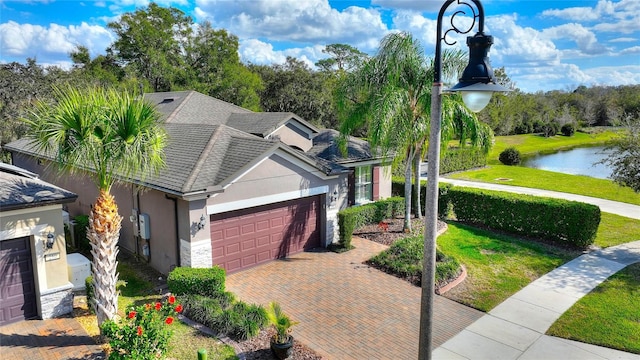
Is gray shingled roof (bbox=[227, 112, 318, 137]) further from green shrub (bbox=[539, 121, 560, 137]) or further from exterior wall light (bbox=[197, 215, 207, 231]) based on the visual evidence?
green shrub (bbox=[539, 121, 560, 137])

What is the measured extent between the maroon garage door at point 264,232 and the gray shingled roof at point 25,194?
12.9 feet

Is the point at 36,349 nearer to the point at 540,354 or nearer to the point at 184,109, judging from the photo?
the point at 540,354

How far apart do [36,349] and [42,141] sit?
418 centimetres

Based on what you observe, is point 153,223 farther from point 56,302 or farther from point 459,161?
point 459,161

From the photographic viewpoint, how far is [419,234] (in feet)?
51.5

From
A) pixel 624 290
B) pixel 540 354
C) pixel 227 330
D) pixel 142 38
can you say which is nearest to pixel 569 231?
pixel 624 290

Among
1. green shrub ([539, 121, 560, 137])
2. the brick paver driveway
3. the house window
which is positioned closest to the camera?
the brick paver driveway

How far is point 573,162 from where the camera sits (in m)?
42.8

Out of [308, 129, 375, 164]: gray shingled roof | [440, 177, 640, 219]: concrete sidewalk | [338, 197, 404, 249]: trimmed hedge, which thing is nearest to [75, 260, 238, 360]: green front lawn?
[338, 197, 404, 249]: trimmed hedge

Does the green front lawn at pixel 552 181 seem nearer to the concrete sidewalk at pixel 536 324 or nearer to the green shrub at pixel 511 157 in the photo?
the green shrub at pixel 511 157

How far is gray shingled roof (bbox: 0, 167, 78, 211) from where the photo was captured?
8.68 metres

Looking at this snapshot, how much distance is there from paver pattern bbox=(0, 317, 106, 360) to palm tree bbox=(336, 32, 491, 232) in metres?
10.0

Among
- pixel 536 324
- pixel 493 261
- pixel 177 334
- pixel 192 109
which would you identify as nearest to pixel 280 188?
pixel 177 334

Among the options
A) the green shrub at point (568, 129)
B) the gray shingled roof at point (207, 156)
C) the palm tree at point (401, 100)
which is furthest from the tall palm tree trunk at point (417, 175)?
the green shrub at point (568, 129)
